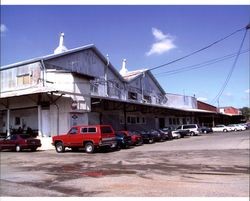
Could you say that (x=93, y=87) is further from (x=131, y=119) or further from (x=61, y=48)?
(x=131, y=119)

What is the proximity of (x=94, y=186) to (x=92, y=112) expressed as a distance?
26.5m

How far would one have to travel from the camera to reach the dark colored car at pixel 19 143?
29.1 meters

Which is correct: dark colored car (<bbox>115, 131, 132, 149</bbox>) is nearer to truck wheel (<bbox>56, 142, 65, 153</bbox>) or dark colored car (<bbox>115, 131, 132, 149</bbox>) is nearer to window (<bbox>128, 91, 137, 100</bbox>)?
truck wheel (<bbox>56, 142, 65, 153</bbox>)

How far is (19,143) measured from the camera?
29.3 metres

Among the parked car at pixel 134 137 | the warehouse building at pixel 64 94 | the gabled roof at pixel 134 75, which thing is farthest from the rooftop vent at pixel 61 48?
the parked car at pixel 134 137

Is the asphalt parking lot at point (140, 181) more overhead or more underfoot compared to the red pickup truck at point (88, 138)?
more underfoot

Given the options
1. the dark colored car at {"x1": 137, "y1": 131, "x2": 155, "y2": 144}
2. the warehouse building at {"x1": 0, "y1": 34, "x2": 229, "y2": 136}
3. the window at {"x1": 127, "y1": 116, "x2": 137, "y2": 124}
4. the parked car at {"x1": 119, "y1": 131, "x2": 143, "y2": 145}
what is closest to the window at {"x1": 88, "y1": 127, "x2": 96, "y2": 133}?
the warehouse building at {"x1": 0, "y1": 34, "x2": 229, "y2": 136}

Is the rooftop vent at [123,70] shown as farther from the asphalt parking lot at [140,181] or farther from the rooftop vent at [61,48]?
the asphalt parking lot at [140,181]

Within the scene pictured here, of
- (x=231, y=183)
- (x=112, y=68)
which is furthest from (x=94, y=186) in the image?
(x=112, y=68)

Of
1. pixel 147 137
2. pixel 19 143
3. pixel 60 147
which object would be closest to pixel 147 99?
pixel 147 137

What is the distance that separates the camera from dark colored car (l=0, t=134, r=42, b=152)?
1146 inches

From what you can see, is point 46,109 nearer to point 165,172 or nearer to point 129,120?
point 129,120

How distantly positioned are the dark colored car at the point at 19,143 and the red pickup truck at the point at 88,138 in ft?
9.36

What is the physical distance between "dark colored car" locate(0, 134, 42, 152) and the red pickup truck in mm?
2853
